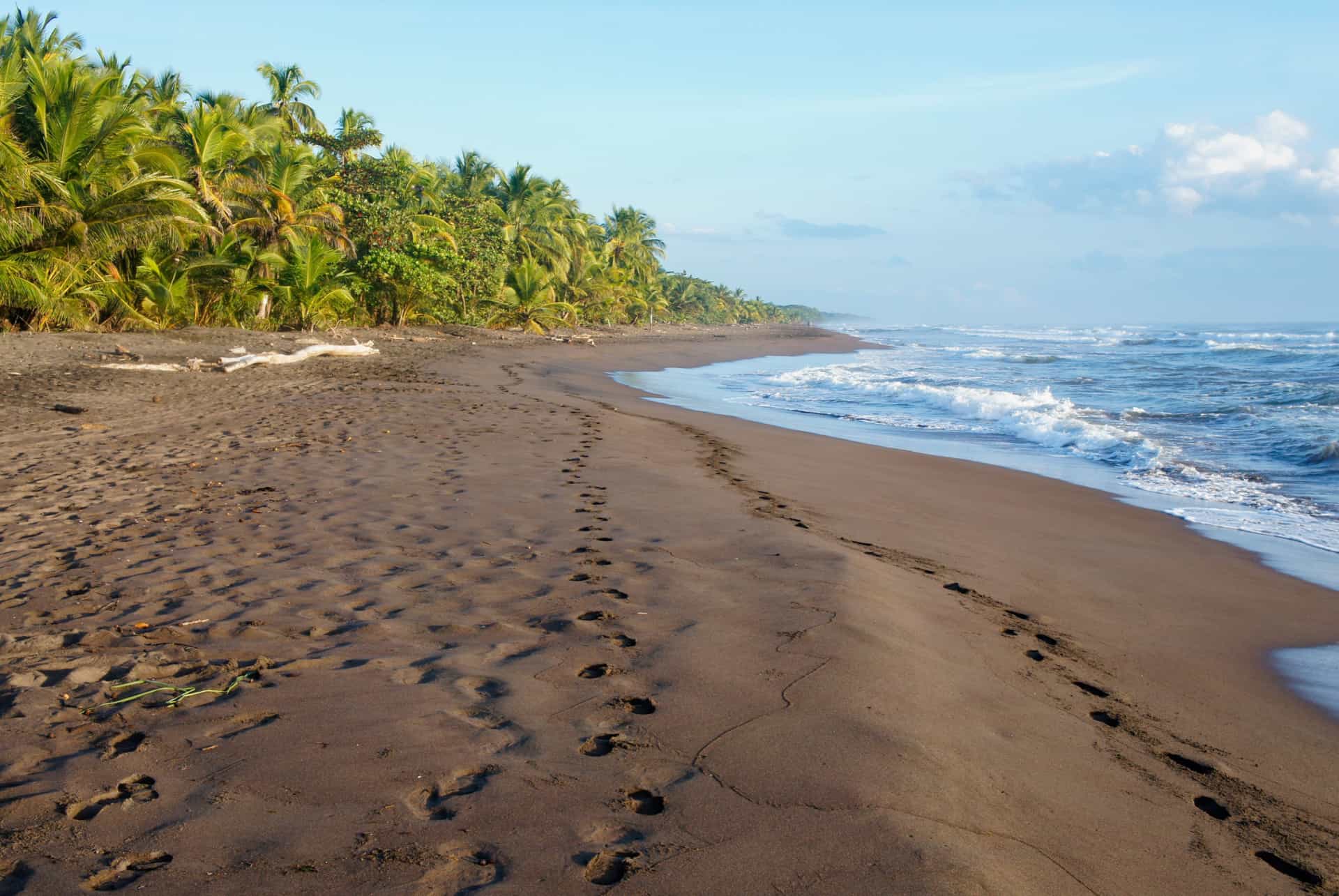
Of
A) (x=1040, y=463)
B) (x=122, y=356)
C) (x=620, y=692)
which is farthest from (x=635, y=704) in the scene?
(x=122, y=356)

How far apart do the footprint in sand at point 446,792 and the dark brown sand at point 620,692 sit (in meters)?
0.01

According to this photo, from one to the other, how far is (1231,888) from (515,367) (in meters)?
20.2

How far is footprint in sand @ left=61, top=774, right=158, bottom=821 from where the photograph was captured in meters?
2.29

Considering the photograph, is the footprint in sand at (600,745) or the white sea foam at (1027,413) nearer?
the footprint in sand at (600,745)

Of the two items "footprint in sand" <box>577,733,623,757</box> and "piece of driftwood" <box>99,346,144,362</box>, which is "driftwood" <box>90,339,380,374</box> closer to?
"piece of driftwood" <box>99,346,144,362</box>

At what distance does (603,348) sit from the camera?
3369cm

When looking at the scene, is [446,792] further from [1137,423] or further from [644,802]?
[1137,423]

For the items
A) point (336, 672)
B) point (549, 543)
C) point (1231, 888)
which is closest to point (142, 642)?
point (336, 672)

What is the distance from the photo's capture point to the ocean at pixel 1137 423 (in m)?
7.98

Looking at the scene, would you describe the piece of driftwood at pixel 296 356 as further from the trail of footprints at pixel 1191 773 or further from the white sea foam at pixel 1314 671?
the white sea foam at pixel 1314 671

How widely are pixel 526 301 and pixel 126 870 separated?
33958 mm

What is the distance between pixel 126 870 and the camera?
2061 millimetres

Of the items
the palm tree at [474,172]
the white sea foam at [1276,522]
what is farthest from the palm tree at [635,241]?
the white sea foam at [1276,522]

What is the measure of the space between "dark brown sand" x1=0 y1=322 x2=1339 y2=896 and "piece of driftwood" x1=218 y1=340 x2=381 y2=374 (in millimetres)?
7105
